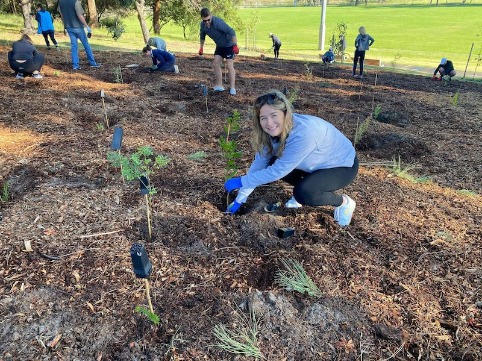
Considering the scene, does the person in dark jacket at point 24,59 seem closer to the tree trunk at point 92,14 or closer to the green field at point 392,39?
the green field at point 392,39

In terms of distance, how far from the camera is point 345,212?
9.24ft

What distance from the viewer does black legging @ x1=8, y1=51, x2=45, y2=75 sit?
615 centimetres

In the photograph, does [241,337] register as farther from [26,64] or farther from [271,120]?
[26,64]

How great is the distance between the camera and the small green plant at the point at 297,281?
2.19 meters

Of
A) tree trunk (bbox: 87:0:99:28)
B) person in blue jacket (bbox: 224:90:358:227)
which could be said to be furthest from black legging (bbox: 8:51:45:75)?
tree trunk (bbox: 87:0:99:28)

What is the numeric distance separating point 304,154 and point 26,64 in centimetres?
577

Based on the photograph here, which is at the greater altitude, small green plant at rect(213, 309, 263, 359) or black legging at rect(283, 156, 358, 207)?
black legging at rect(283, 156, 358, 207)

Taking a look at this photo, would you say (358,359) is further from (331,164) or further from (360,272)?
(331,164)

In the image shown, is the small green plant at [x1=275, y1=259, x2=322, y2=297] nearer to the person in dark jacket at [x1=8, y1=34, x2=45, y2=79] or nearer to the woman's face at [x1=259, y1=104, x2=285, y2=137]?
the woman's face at [x1=259, y1=104, x2=285, y2=137]

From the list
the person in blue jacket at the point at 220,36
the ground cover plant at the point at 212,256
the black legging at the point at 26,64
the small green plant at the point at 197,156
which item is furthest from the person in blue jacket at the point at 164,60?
the small green plant at the point at 197,156

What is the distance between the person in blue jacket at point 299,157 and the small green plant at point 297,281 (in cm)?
67

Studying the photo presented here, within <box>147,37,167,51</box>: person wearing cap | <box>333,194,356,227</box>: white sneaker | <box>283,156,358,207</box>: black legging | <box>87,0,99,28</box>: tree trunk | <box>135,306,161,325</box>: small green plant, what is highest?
<box>87,0,99,28</box>: tree trunk

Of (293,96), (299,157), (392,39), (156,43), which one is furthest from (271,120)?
(392,39)

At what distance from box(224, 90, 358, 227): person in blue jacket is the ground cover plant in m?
0.19
